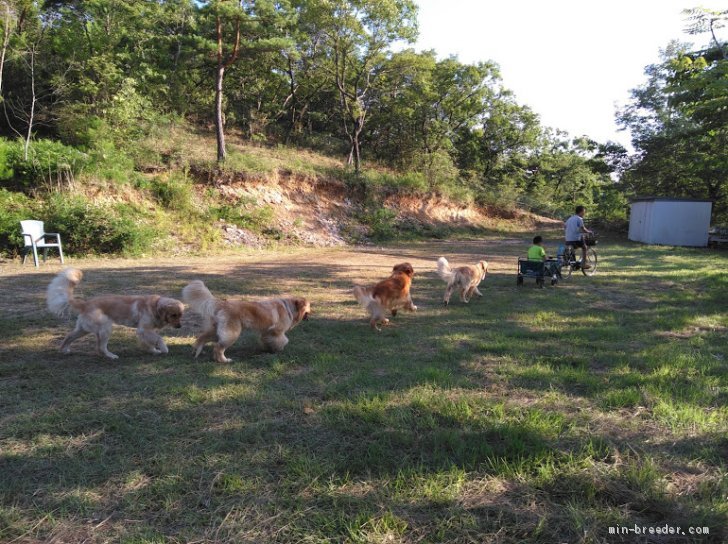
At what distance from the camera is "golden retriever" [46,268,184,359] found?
4926 millimetres

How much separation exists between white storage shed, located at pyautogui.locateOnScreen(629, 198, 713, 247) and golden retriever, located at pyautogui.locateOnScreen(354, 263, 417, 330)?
78.0ft

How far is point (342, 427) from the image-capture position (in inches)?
134

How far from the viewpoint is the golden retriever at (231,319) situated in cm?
488

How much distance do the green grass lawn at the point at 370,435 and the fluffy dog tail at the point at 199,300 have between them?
604 mm

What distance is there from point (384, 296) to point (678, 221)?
2492cm

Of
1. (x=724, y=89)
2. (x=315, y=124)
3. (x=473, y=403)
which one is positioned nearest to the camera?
(x=473, y=403)

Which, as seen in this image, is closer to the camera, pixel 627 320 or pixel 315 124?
pixel 627 320

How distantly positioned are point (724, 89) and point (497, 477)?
29.6 ft

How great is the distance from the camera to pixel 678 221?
79.4ft

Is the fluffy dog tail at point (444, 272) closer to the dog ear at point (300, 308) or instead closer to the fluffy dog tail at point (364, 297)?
the fluffy dog tail at point (364, 297)

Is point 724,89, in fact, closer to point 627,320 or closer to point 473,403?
point 627,320

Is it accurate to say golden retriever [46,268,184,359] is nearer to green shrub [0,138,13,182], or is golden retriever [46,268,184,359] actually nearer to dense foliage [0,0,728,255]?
dense foliage [0,0,728,255]

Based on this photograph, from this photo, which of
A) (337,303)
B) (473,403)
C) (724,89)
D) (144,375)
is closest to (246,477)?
(473,403)

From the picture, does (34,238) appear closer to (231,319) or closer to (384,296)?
(231,319)
